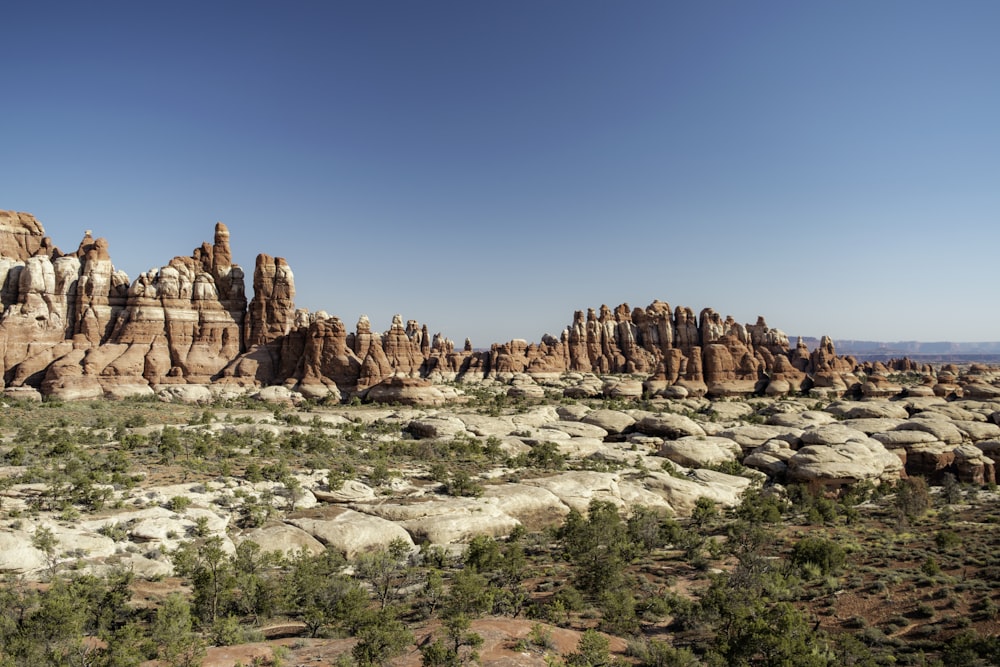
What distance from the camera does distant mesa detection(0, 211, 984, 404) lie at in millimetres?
60188

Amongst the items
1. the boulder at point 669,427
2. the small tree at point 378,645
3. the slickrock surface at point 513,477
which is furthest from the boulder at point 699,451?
the small tree at point 378,645

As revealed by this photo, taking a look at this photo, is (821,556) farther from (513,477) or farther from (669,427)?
(669,427)

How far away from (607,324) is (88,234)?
101787mm

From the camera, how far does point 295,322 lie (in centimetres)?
7531

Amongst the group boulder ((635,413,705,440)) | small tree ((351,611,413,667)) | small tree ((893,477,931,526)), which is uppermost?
small tree ((351,611,413,667))

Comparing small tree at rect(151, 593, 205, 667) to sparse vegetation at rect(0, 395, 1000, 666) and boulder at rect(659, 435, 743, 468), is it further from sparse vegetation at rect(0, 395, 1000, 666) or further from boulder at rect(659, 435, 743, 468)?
boulder at rect(659, 435, 743, 468)

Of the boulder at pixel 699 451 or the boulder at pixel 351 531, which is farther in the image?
the boulder at pixel 699 451

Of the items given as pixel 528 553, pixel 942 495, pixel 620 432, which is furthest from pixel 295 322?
pixel 942 495

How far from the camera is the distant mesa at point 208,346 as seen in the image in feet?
197

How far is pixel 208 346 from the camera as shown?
227 ft

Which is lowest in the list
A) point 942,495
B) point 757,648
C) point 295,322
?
point 942,495

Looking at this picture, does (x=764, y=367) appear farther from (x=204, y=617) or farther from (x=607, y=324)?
(x=204, y=617)

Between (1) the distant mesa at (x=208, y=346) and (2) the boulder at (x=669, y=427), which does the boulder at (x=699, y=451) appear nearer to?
(2) the boulder at (x=669, y=427)

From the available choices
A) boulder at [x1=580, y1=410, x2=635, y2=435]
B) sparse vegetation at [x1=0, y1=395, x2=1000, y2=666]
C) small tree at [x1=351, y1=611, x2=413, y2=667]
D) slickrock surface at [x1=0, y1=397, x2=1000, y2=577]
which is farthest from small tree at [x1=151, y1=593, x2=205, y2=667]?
boulder at [x1=580, y1=410, x2=635, y2=435]
